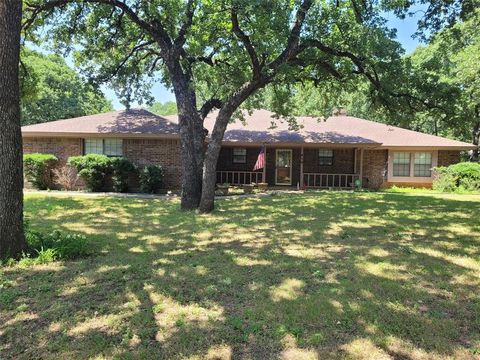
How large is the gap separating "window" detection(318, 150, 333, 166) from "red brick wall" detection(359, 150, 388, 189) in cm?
200

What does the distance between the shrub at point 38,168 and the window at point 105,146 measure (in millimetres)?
1686

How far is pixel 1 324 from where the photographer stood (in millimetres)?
3809

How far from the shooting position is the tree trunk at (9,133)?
546 cm

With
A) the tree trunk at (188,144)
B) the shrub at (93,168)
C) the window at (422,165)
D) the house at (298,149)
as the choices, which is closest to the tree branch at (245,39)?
the tree trunk at (188,144)

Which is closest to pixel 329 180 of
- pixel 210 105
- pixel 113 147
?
pixel 210 105

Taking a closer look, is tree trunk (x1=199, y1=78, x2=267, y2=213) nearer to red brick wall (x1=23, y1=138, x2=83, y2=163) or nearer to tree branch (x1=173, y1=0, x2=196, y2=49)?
tree branch (x1=173, y1=0, x2=196, y2=49)

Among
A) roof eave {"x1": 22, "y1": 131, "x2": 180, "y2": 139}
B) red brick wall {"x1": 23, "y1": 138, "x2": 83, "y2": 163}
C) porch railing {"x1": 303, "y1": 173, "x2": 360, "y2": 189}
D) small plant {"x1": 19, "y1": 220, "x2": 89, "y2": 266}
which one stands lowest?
small plant {"x1": 19, "y1": 220, "x2": 89, "y2": 266}

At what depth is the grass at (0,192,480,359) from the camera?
342cm

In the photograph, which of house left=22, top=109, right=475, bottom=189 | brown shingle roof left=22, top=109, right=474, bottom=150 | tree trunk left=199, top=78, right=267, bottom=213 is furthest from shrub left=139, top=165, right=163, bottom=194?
tree trunk left=199, top=78, right=267, bottom=213

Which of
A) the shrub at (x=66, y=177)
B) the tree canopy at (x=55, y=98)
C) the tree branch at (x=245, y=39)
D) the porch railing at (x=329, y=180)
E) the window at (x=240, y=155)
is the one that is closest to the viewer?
the tree branch at (x=245, y=39)

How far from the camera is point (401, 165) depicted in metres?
21.5

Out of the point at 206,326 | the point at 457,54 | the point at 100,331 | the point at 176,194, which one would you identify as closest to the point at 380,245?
the point at 206,326

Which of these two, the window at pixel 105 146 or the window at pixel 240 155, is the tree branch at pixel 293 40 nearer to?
the window at pixel 105 146

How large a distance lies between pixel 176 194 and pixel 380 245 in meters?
11.1
